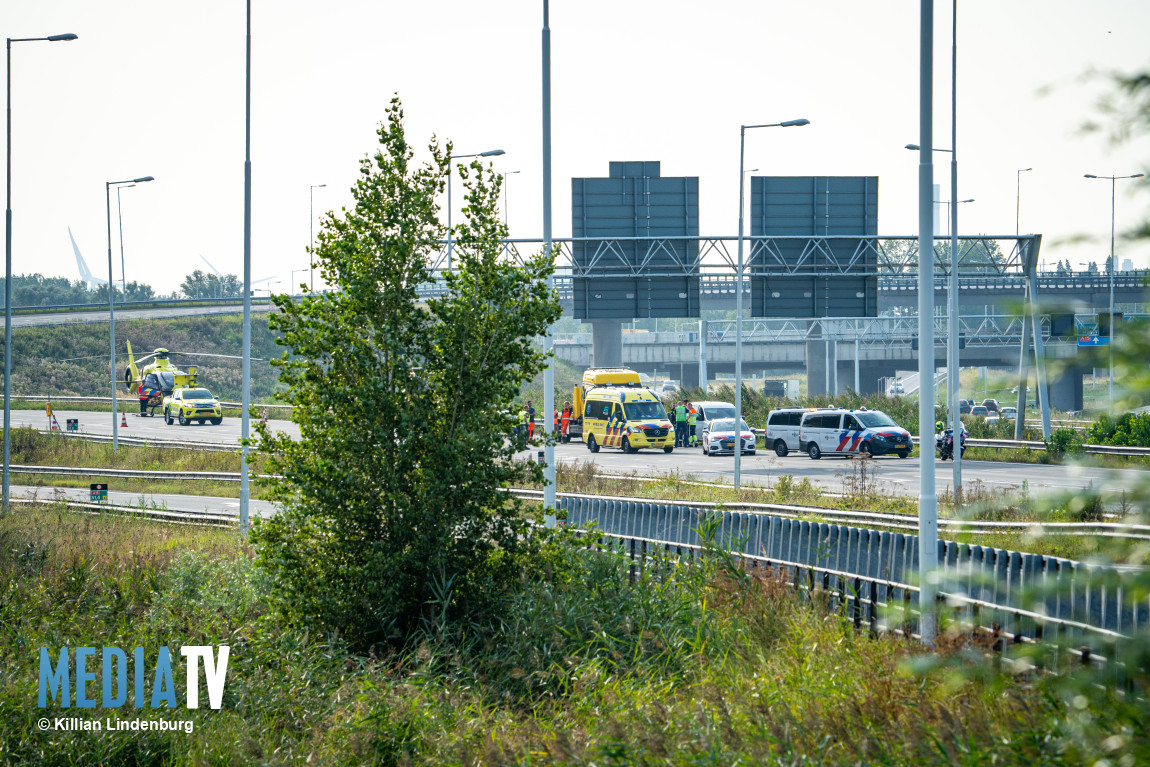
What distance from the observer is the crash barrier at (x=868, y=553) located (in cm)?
897

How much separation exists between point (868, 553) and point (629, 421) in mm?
28332

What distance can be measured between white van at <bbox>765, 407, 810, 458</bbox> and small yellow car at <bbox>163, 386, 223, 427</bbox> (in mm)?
27769

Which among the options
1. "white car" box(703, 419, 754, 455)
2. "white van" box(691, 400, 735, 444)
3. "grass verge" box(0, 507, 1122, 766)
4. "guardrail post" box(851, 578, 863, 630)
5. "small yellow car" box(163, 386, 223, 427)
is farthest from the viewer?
"small yellow car" box(163, 386, 223, 427)

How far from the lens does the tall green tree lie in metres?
9.31

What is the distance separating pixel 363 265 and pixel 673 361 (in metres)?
93.1

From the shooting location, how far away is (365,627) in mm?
9281

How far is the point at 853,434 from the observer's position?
36.8 metres

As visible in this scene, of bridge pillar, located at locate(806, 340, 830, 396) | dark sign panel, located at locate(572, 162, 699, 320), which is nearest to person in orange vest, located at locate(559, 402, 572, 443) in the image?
dark sign panel, located at locate(572, 162, 699, 320)

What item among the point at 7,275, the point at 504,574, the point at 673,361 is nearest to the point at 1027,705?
the point at 504,574

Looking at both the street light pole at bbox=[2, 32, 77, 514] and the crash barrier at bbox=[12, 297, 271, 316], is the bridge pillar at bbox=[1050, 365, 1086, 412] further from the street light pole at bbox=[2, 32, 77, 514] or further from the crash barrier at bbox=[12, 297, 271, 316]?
the street light pole at bbox=[2, 32, 77, 514]

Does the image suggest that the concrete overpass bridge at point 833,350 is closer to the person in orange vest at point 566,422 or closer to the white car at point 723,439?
the person in orange vest at point 566,422

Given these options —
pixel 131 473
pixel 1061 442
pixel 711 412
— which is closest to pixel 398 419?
pixel 131 473

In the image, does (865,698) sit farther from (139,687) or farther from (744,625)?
(139,687)

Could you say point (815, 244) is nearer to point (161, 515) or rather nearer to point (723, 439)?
point (723, 439)
